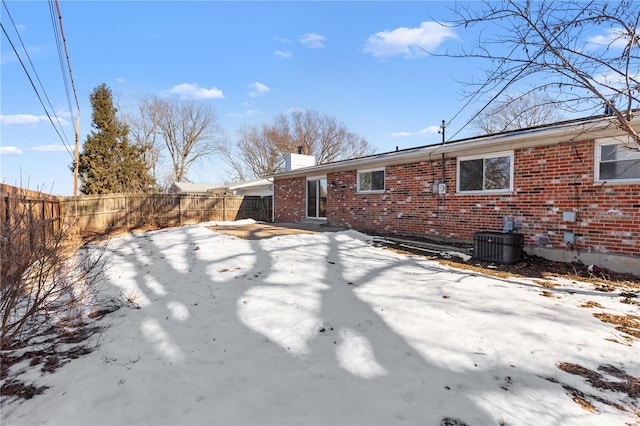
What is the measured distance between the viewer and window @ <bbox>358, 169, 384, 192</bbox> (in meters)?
10.4

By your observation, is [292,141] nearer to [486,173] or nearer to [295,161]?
[295,161]

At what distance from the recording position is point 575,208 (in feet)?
20.2

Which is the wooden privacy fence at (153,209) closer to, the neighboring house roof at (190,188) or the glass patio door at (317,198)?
the glass patio door at (317,198)

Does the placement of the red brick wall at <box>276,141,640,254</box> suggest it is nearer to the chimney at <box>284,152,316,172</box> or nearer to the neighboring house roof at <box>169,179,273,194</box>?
the chimney at <box>284,152,316,172</box>

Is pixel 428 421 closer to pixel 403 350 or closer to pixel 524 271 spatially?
pixel 403 350

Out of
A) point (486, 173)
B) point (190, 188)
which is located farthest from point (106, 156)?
point (486, 173)

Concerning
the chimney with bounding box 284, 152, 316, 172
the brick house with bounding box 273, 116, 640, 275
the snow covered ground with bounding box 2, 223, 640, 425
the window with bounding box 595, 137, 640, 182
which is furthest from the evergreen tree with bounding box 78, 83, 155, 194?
the window with bounding box 595, 137, 640, 182

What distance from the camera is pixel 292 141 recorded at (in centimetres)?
3253

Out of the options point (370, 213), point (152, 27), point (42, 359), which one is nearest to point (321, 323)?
point (42, 359)

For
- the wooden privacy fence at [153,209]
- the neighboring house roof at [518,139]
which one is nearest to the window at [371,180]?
the neighboring house roof at [518,139]

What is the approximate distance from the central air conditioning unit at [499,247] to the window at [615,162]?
1805mm

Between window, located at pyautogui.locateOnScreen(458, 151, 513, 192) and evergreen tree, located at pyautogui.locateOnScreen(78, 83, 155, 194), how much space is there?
2406 centimetres

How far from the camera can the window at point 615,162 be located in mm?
5523

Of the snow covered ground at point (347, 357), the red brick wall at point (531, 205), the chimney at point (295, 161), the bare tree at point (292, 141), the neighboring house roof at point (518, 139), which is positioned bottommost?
the snow covered ground at point (347, 357)
